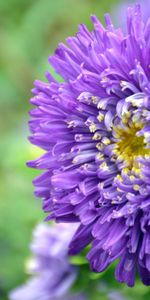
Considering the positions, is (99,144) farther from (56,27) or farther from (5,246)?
(56,27)

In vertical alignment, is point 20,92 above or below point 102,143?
above

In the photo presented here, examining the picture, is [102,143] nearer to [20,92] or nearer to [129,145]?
[129,145]

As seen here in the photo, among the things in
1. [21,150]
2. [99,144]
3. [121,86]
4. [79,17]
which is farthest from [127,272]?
[79,17]

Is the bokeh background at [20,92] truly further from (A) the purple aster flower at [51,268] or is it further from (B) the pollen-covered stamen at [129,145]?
(B) the pollen-covered stamen at [129,145]

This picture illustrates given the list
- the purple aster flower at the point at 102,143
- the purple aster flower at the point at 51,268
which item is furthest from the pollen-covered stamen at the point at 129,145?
the purple aster flower at the point at 51,268

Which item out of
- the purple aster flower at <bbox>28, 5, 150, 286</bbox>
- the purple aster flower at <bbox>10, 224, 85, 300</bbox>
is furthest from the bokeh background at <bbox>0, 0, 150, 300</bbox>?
the purple aster flower at <bbox>28, 5, 150, 286</bbox>

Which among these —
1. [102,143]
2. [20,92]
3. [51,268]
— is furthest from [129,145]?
[20,92]
